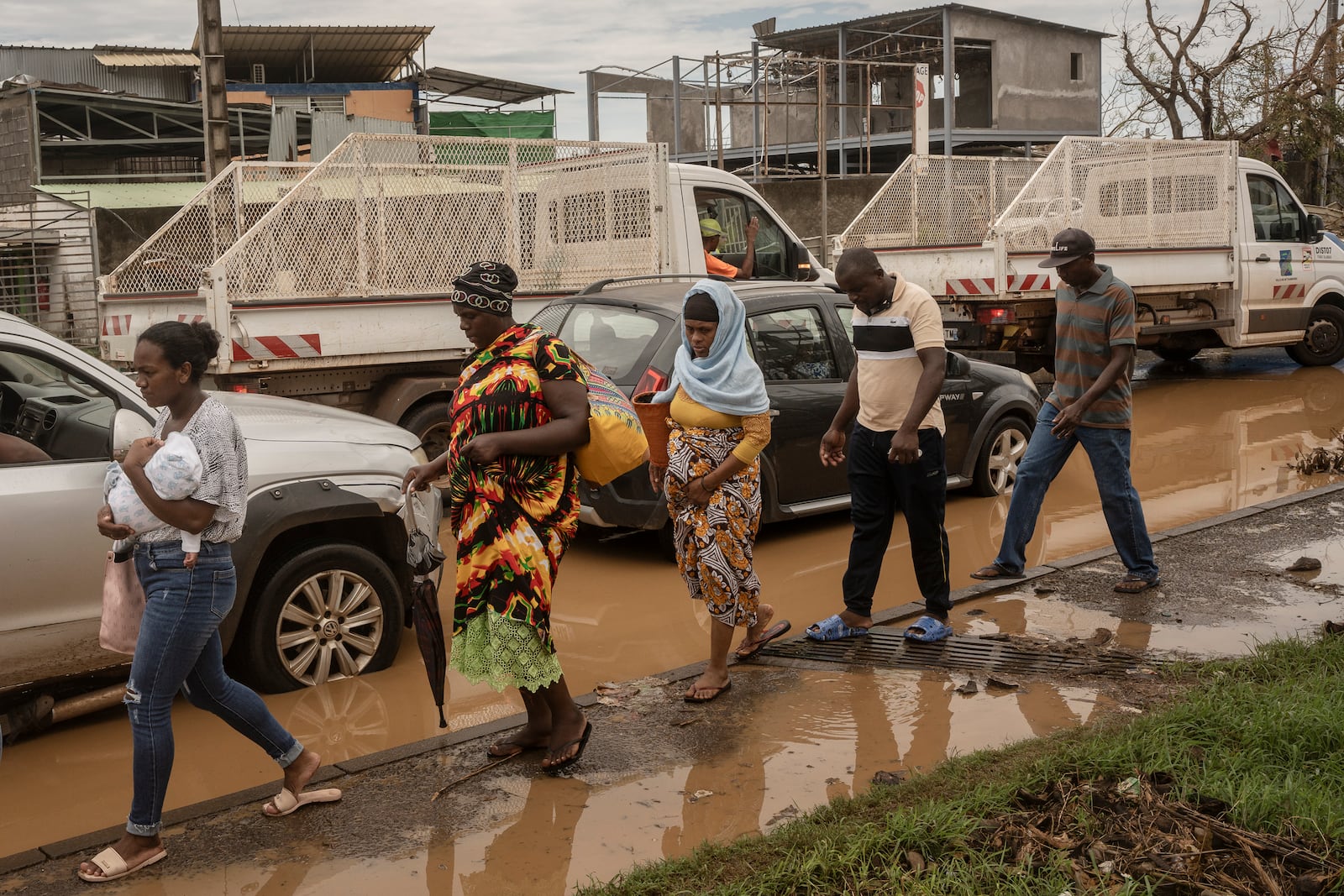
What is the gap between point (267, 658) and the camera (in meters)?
5.09

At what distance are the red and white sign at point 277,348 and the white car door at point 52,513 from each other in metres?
2.91

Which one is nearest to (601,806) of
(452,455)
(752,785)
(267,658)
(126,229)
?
(752,785)

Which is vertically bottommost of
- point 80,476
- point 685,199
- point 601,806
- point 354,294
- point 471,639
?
point 601,806

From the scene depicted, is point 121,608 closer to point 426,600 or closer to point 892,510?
point 426,600

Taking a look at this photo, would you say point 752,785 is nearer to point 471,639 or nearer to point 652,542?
point 471,639

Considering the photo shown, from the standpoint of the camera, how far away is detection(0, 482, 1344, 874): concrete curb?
372cm

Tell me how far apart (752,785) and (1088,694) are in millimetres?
1558

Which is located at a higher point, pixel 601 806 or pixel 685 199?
pixel 685 199

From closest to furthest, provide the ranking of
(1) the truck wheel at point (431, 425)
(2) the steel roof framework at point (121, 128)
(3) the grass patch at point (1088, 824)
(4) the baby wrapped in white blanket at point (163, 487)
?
(3) the grass patch at point (1088, 824), (4) the baby wrapped in white blanket at point (163, 487), (1) the truck wheel at point (431, 425), (2) the steel roof framework at point (121, 128)

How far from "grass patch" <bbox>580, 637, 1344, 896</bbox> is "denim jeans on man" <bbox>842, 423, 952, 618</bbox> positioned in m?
1.47

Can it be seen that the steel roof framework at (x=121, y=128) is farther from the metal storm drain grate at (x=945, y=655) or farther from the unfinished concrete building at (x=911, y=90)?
the metal storm drain grate at (x=945, y=655)

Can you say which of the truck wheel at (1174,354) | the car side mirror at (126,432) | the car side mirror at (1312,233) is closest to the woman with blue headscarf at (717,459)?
the car side mirror at (126,432)

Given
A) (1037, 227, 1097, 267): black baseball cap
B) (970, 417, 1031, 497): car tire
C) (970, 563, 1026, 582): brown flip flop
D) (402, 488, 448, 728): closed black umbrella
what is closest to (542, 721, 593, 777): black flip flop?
(402, 488, 448, 728): closed black umbrella

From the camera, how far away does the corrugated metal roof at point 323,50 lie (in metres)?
26.2
